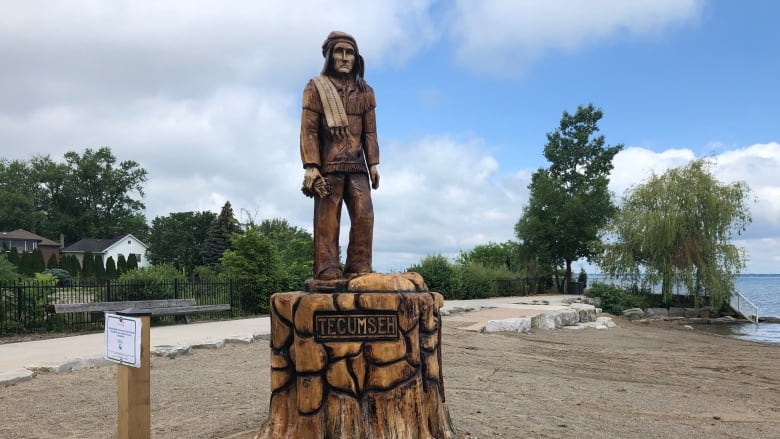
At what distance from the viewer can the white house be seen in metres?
54.2

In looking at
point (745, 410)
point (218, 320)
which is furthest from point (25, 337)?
point (745, 410)

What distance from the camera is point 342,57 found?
524 centimetres

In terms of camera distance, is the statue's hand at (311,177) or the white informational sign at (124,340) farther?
the statue's hand at (311,177)

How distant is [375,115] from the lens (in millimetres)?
5395

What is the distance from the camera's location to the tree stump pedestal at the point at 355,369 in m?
4.33

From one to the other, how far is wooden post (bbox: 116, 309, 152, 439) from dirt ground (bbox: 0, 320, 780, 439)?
1.34 metres

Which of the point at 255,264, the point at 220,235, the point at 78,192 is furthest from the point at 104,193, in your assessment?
the point at 255,264

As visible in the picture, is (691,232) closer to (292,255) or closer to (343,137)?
(292,255)

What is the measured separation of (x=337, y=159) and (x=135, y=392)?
2401 millimetres

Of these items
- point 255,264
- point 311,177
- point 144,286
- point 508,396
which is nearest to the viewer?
point 311,177

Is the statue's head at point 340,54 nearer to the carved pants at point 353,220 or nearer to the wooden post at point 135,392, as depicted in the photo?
the carved pants at point 353,220

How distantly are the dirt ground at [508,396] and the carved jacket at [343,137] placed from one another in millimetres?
2367

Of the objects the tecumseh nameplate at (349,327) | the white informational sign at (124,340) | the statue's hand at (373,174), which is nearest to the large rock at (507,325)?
the statue's hand at (373,174)

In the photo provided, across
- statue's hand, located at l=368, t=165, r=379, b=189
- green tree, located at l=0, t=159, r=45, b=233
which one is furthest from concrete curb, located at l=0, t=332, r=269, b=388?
green tree, located at l=0, t=159, r=45, b=233
